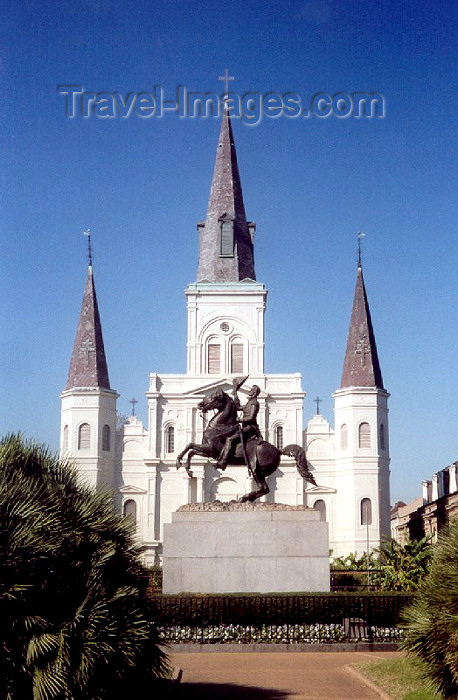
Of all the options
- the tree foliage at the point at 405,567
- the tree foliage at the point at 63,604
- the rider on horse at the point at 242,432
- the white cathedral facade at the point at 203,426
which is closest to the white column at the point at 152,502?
the white cathedral facade at the point at 203,426

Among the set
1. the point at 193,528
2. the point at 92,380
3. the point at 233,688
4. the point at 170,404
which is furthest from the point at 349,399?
the point at 233,688

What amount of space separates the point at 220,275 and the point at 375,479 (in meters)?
22.1

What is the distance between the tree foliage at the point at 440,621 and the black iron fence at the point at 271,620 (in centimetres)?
791

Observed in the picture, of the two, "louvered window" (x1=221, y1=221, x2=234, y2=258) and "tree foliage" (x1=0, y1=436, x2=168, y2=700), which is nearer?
"tree foliage" (x1=0, y1=436, x2=168, y2=700)

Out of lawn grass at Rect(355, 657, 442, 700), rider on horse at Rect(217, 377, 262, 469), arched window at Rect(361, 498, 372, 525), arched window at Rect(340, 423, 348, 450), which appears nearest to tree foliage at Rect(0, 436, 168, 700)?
lawn grass at Rect(355, 657, 442, 700)

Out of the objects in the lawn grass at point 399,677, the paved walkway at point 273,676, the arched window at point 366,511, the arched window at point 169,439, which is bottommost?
the paved walkway at point 273,676

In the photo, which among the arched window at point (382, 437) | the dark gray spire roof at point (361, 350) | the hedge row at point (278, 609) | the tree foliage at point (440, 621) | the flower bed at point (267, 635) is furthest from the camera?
the dark gray spire roof at point (361, 350)

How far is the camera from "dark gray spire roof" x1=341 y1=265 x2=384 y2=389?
251 ft

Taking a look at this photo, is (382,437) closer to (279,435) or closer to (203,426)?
(279,435)

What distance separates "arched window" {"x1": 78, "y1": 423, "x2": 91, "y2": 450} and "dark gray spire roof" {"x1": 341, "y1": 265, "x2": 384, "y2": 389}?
67.9 ft

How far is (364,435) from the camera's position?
74.5 metres

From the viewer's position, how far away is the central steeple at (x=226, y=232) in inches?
3231

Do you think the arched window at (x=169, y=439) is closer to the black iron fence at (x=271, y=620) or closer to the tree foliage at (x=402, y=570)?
the tree foliage at (x=402, y=570)

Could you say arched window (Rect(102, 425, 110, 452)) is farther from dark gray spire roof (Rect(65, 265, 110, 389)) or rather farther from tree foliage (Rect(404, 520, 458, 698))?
tree foliage (Rect(404, 520, 458, 698))
